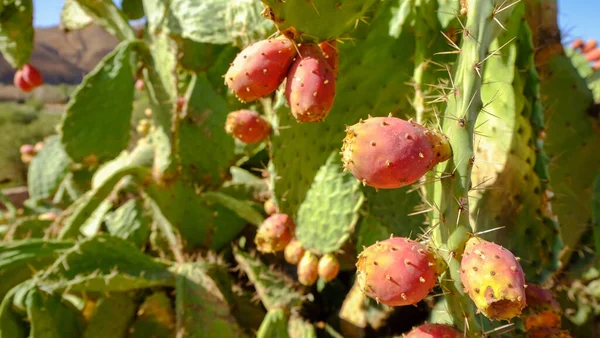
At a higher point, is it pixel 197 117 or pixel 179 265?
pixel 197 117

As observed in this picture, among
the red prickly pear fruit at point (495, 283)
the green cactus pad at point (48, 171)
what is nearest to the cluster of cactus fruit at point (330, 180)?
the red prickly pear fruit at point (495, 283)

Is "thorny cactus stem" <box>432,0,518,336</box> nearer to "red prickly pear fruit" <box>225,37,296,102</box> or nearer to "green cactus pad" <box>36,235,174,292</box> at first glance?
"red prickly pear fruit" <box>225,37,296,102</box>

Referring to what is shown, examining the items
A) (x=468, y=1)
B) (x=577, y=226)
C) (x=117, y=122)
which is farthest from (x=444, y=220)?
(x=117, y=122)

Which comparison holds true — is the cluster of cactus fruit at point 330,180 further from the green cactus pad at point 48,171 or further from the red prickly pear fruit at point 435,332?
the green cactus pad at point 48,171

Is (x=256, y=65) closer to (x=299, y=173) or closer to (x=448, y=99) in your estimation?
(x=448, y=99)

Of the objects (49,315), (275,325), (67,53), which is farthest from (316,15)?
(67,53)

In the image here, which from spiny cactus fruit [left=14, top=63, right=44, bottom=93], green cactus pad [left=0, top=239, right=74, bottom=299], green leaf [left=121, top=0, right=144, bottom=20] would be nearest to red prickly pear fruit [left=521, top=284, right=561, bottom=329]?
green cactus pad [left=0, top=239, right=74, bottom=299]

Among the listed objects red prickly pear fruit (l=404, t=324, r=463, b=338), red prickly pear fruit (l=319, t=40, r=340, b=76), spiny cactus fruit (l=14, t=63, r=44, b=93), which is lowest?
Answer: spiny cactus fruit (l=14, t=63, r=44, b=93)
